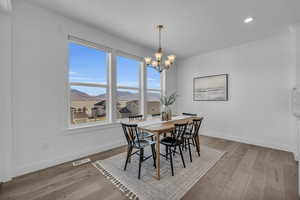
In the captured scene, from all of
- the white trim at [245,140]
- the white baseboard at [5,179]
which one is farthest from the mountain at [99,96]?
the white trim at [245,140]

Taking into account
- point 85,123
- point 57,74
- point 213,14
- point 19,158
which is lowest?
point 19,158

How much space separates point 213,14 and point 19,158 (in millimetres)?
4291

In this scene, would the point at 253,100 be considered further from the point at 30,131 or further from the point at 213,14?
the point at 30,131

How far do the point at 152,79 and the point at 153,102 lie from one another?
818 millimetres

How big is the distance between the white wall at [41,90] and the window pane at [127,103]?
3.61ft

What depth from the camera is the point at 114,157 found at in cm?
287

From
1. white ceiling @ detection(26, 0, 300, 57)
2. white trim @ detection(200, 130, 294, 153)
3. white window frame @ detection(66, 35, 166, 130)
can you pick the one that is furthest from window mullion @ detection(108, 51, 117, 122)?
white trim @ detection(200, 130, 294, 153)

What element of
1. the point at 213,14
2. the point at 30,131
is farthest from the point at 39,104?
the point at 213,14

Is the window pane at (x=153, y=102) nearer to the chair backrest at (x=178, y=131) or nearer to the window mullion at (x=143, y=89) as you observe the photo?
the window mullion at (x=143, y=89)

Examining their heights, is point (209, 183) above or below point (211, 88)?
below

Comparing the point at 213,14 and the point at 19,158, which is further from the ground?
the point at 213,14

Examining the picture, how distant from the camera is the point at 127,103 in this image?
152 inches

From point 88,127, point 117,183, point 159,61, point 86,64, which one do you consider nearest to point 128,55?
point 86,64

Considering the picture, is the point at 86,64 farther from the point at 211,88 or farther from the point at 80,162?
the point at 211,88
